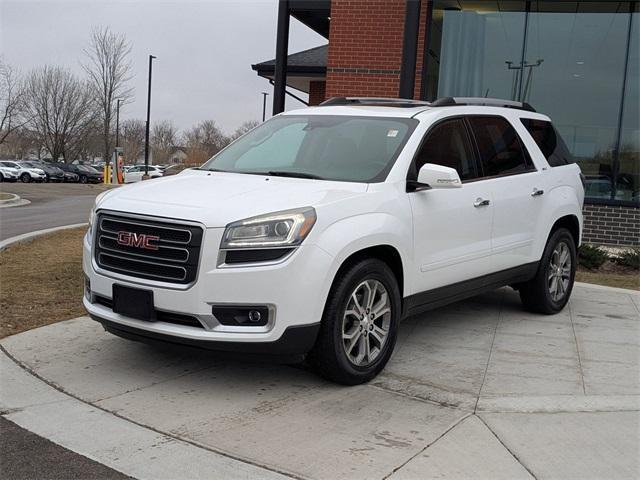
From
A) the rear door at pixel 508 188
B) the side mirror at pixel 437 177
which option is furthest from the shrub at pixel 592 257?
the side mirror at pixel 437 177

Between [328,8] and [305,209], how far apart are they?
10260 millimetres

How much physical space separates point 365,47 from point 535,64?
3.38 meters

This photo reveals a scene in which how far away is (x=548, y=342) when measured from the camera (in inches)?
226

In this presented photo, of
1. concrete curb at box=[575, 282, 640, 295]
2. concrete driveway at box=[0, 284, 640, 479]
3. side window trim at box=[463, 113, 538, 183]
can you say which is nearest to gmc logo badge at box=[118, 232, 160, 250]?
concrete driveway at box=[0, 284, 640, 479]

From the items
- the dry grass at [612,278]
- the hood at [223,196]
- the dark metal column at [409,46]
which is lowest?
the dry grass at [612,278]

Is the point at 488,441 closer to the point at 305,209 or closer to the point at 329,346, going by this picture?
the point at 329,346

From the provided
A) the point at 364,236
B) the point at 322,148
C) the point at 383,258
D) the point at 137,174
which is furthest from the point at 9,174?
the point at 364,236

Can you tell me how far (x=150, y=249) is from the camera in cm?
420

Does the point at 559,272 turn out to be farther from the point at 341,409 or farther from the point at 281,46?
the point at 281,46

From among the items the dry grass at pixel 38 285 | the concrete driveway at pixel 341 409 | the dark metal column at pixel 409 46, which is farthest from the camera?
the dark metal column at pixel 409 46

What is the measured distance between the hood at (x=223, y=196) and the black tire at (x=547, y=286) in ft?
8.77

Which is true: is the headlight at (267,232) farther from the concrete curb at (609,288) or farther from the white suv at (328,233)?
the concrete curb at (609,288)

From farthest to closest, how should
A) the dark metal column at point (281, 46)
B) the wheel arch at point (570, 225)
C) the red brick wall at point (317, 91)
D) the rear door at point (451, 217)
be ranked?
the red brick wall at point (317, 91)
the dark metal column at point (281, 46)
the wheel arch at point (570, 225)
the rear door at point (451, 217)

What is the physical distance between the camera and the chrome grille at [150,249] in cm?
404
